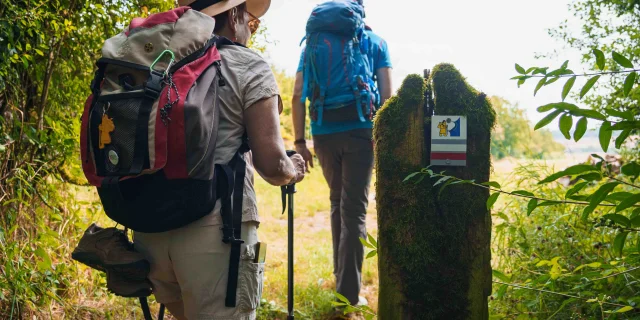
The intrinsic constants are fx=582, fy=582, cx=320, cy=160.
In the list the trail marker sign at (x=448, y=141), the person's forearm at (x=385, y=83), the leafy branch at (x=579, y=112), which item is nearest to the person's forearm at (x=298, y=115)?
the person's forearm at (x=385, y=83)

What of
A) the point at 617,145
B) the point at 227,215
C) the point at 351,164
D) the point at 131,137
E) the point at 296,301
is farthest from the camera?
the point at 296,301

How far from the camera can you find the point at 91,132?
2.10 meters

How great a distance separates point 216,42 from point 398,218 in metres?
1.09

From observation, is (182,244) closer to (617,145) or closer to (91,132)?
(91,132)

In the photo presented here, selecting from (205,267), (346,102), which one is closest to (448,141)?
(205,267)

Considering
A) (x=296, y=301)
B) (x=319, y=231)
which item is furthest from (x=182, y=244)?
(x=319, y=231)

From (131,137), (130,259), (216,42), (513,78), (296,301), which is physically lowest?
(296,301)

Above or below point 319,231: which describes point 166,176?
above

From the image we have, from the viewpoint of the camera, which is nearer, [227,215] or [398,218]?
[227,215]

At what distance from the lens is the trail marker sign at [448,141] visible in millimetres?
2504

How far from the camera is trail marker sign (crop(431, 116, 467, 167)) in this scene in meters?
2.50

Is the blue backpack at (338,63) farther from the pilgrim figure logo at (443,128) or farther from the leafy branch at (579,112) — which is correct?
the leafy branch at (579,112)

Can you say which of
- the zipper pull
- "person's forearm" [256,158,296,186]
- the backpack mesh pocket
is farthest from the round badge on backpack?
"person's forearm" [256,158,296,186]

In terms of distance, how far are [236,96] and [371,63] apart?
101 inches
